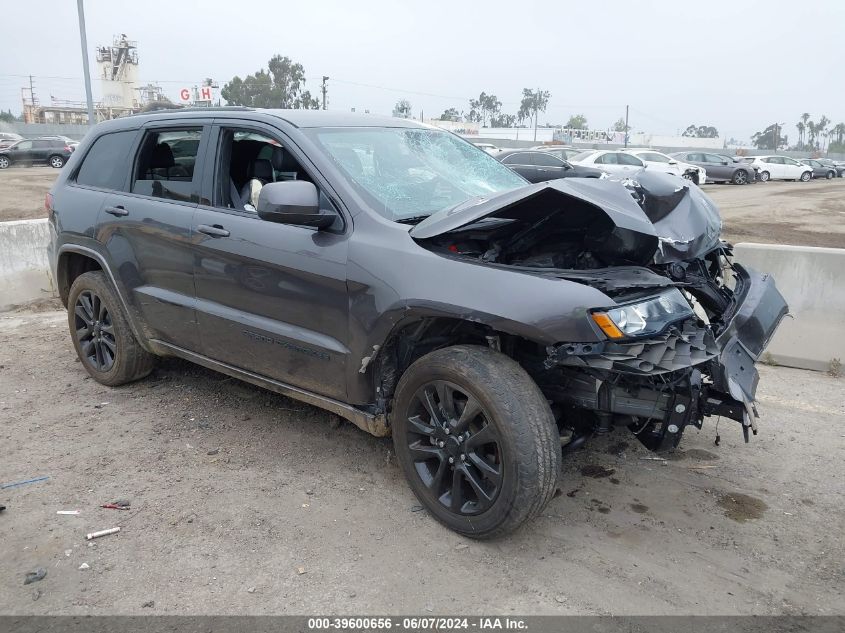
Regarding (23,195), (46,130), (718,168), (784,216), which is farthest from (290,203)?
(46,130)

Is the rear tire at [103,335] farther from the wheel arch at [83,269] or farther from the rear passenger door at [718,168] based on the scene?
the rear passenger door at [718,168]

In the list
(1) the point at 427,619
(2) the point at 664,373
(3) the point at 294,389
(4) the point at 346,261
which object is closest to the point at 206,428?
(3) the point at 294,389

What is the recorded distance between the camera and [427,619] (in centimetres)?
269

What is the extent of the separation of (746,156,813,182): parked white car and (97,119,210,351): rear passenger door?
3581cm

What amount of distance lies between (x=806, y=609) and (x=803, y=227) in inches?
597

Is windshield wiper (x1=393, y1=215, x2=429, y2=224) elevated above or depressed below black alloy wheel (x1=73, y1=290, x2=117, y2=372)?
above

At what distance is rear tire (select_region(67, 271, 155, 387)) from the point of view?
15.9 feet

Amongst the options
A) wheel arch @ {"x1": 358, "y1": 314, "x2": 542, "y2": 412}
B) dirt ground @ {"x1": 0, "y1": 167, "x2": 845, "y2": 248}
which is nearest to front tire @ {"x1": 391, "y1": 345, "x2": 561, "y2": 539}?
wheel arch @ {"x1": 358, "y1": 314, "x2": 542, "y2": 412}

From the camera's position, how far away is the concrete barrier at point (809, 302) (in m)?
5.48

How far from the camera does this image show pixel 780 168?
1411 inches

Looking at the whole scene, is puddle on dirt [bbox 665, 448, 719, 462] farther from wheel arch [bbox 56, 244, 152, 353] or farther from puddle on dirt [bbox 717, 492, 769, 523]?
wheel arch [bbox 56, 244, 152, 353]

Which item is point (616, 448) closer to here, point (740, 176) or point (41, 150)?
point (740, 176)

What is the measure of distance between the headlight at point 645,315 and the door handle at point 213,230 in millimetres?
2143

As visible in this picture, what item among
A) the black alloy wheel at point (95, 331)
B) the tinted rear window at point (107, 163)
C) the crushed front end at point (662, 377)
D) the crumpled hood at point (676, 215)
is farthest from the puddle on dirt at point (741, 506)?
the tinted rear window at point (107, 163)
